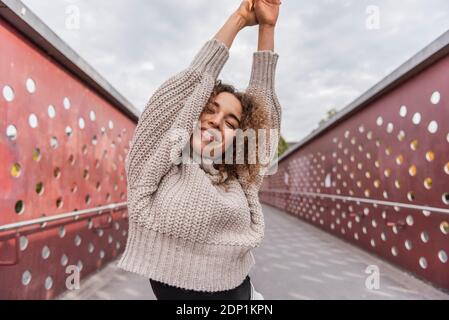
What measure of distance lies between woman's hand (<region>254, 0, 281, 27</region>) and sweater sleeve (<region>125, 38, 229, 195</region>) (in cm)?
31

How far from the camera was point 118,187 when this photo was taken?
474cm

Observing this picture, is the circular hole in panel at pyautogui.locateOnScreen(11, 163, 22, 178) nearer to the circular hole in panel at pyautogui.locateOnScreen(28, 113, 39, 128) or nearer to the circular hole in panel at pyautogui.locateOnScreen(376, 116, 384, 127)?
the circular hole in panel at pyautogui.locateOnScreen(28, 113, 39, 128)

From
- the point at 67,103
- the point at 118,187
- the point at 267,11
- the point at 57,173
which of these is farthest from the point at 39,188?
the point at 267,11

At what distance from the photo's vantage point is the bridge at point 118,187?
98.9 inches

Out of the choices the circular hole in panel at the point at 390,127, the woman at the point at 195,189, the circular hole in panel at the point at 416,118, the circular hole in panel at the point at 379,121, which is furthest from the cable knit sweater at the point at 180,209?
the circular hole in panel at the point at 379,121

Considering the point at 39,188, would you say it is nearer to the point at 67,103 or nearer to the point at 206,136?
the point at 67,103

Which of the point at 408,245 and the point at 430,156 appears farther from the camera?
the point at 408,245

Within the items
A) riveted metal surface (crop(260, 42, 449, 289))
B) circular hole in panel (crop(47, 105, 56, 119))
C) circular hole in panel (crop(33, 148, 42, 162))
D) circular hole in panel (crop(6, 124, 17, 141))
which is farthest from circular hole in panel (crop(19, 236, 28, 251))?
riveted metal surface (crop(260, 42, 449, 289))

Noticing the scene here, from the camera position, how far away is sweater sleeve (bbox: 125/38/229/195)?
115cm

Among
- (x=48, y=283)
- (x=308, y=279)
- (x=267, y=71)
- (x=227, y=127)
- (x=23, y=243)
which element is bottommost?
(x=308, y=279)

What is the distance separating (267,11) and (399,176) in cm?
345

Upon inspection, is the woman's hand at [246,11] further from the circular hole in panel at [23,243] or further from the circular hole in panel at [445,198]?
the circular hole in panel at [445,198]

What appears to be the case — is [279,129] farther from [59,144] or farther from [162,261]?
[59,144]
